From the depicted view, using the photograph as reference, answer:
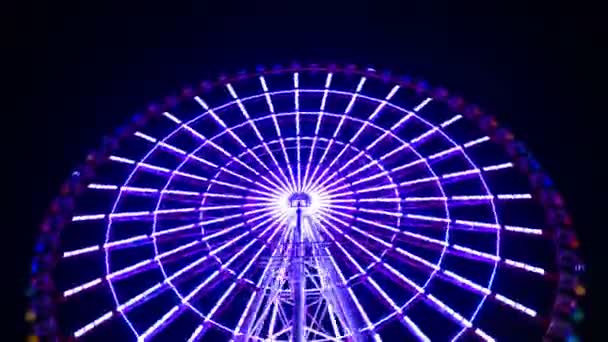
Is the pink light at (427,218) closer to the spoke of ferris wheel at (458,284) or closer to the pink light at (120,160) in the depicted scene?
the spoke of ferris wheel at (458,284)

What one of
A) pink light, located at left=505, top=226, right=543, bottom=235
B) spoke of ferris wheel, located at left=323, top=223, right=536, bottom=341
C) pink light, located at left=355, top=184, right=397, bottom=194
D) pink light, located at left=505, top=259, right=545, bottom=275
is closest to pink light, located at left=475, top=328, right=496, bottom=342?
spoke of ferris wheel, located at left=323, top=223, right=536, bottom=341

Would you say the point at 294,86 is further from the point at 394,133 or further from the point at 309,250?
the point at 309,250

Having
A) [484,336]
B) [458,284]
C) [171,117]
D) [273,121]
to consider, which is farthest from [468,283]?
[171,117]

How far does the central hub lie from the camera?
16.6 metres

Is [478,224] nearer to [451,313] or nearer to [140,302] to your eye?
[451,313]

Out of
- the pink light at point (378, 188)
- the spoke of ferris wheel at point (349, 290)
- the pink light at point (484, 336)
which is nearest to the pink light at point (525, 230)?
the pink light at point (484, 336)

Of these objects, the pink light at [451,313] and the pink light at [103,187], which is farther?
the pink light at [103,187]

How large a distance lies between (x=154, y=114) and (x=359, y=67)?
16.7 feet

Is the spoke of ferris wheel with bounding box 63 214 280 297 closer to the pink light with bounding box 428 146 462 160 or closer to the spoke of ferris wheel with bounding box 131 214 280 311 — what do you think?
the spoke of ferris wheel with bounding box 131 214 280 311

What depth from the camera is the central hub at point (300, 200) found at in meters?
16.6

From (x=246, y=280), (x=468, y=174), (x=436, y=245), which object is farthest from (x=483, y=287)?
(x=246, y=280)

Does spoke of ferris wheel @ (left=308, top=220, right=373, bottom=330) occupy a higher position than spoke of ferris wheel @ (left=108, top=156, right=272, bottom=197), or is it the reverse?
spoke of ferris wheel @ (left=108, top=156, right=272, bottom=197)

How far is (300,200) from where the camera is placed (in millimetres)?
16625

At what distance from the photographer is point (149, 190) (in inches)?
648
